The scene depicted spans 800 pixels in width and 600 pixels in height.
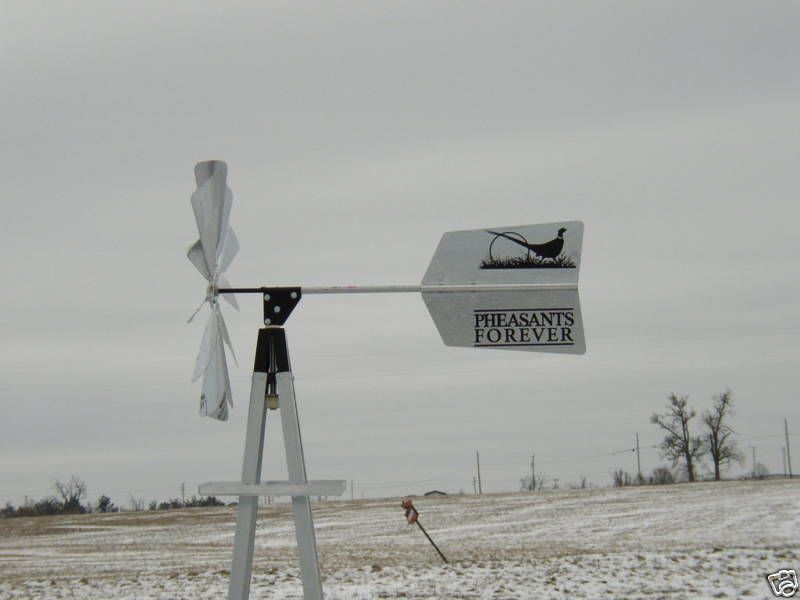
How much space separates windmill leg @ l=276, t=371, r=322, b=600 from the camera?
6742 mm

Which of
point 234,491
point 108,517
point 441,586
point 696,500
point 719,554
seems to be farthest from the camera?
point 108,517

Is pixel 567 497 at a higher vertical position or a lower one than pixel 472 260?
lower

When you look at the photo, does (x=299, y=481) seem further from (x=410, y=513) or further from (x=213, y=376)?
(x=410, y=513)

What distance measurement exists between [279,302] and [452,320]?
3.50ft

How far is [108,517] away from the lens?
1288 inches

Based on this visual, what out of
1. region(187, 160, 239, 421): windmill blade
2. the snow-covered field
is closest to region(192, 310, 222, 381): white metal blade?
region(187, 160, 239, 421): windmill blade

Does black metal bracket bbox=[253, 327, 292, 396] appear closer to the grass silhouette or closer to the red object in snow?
the grass silhouette

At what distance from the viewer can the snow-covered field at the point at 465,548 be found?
40.9ft

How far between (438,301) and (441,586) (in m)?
6.42

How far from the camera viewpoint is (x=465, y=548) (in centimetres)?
1806

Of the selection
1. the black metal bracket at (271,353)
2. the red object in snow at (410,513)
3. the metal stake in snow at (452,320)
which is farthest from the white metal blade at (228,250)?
the red object in snow at (410,513)

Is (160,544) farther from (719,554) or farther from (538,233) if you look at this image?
(538,233)

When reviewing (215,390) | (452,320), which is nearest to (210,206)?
(215,390)

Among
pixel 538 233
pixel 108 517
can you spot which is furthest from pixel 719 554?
pixel 108 517
